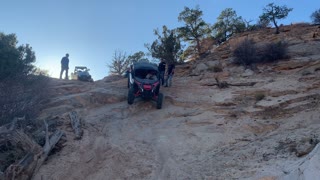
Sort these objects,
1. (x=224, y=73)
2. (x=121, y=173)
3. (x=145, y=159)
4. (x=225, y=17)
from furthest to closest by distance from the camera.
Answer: (x=225, y=17)
(x=224, y=73)
(x=145, y=159)
(x=121, y=173)

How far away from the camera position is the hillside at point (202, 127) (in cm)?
742

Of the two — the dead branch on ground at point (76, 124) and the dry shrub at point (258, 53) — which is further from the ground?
the dry shrub at point (258, 53)

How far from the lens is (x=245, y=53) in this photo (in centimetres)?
1900

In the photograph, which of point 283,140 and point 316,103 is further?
point 316,103

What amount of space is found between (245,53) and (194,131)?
1005 centimetres

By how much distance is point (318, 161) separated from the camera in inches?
199

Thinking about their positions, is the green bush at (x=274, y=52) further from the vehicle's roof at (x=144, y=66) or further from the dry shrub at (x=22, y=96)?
the dry shrub at (x=22, y=96)

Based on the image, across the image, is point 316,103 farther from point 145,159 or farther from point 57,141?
point 57,141

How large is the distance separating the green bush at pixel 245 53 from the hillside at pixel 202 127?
0.72 m

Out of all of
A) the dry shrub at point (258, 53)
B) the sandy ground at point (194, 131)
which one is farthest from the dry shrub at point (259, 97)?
the dry shrub at point (258, 53)

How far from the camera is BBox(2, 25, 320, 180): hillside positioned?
7422 mm

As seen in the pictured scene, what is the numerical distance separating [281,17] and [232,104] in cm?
1419

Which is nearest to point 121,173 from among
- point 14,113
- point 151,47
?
point 14,113

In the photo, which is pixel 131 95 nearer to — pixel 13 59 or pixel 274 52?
pixel 13 59
